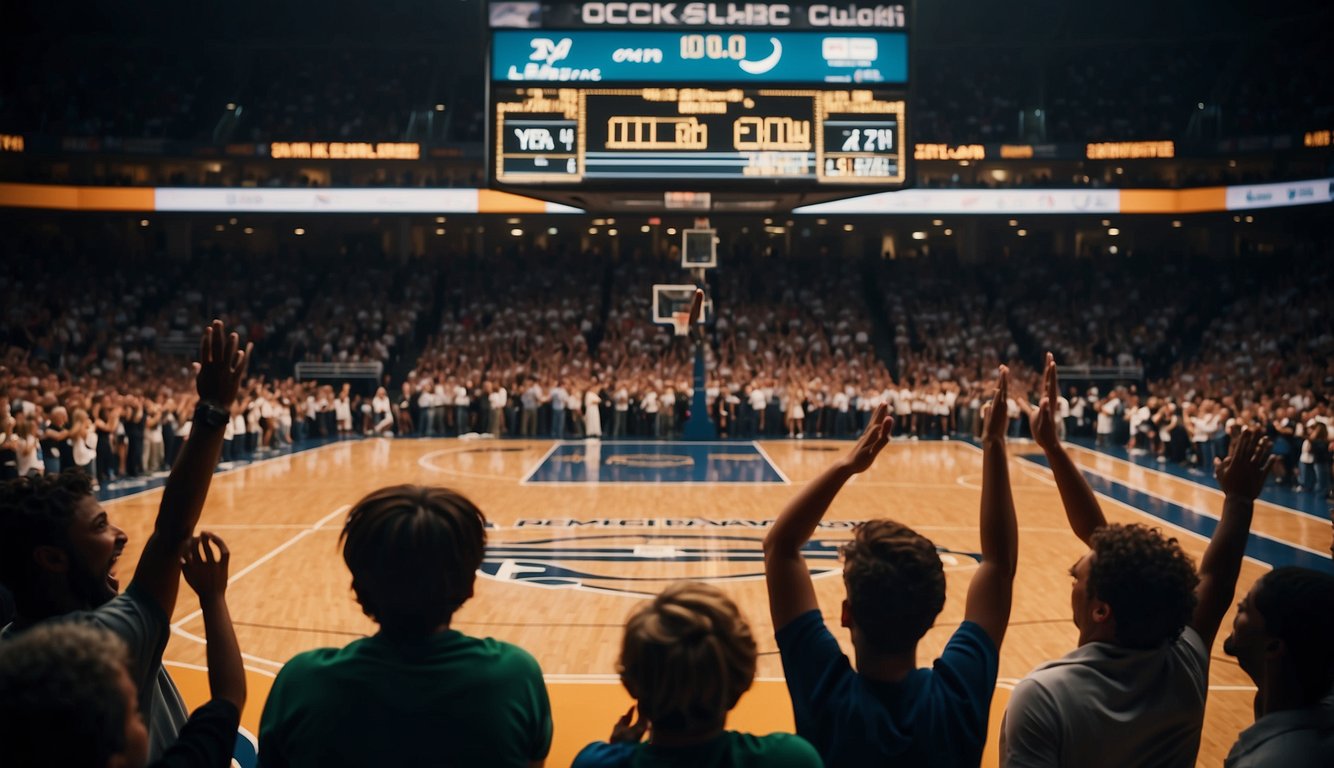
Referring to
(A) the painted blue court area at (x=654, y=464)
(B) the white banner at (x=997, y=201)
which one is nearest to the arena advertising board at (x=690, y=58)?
(A) the painted blue court area at (x=654, y=464)

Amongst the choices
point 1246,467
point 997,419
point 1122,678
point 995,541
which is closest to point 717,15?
point 997,419

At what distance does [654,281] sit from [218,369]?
30.6m

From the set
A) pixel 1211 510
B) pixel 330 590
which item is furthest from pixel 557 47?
pixel 1211 510

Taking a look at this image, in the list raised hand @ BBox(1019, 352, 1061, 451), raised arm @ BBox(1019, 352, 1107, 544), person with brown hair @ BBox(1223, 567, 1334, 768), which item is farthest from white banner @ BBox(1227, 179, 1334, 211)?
person with brown hair @ BBox(1223, 567, 1334, 768)

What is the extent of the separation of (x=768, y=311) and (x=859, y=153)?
55.9 feet

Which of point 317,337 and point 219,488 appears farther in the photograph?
point 317,337

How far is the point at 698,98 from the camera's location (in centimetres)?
1376

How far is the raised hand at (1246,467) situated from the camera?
3160 mm

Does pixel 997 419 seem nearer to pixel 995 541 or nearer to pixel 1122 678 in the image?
pixel 995 541

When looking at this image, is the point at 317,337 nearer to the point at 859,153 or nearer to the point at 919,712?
the point at 859,153

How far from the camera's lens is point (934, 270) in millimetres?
34406

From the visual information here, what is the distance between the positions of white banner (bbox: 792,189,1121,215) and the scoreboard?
18.7 metres

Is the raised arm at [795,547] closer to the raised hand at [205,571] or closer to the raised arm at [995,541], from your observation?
the raised arm at [995,541]

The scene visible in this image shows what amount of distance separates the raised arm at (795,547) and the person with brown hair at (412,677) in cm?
57
